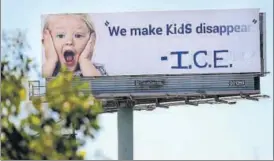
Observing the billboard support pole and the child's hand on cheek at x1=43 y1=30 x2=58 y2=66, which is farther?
the child's hand on cheek at x1=43 y1=30 x2=58 y2=66

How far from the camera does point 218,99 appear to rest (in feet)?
74.5

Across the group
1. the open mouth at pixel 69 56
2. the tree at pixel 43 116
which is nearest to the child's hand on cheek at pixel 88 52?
the open mouth at pixel 69 56

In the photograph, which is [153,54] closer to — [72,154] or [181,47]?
[181,47]

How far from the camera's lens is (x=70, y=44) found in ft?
76.1

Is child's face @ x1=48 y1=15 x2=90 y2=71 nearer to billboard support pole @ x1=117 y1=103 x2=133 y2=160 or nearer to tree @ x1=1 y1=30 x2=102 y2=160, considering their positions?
billboard support pole @ x1=117 y1=103 x2=133 y2=160

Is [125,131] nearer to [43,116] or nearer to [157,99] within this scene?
[157,99]

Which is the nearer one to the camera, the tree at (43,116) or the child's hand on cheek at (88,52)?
the tree at (43,116)

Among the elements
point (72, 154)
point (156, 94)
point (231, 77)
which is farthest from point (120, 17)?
point (72, 154)

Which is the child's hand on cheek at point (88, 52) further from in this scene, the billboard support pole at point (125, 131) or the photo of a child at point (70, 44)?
the billboard support pole at point (125, 131)

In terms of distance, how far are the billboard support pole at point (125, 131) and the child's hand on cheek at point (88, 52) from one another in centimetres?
225

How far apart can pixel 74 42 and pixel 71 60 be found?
691 millimetres

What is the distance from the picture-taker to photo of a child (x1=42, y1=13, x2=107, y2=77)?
75.5ft

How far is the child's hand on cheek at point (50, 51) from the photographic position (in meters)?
23.2

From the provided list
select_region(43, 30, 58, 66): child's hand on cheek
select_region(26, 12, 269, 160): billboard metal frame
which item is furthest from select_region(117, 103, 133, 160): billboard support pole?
select_region(43, 30, 58, 66): child's hand on cheek
